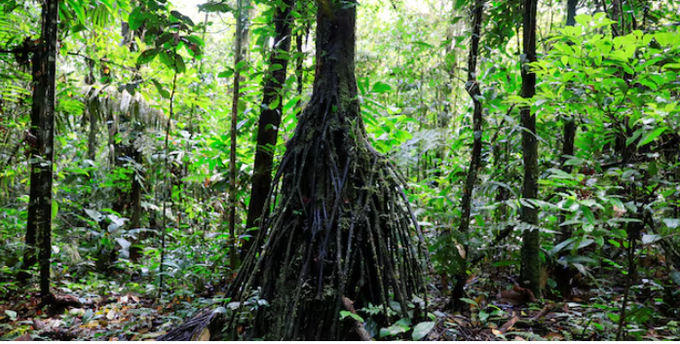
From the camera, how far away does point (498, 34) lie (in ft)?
11.8

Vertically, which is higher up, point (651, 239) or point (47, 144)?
point (47, 144)

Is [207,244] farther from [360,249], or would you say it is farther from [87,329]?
[360,249]

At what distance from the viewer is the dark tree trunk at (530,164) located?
2.73 m

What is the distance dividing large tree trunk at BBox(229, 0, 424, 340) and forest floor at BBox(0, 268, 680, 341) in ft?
0.97

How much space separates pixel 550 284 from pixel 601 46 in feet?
5.85

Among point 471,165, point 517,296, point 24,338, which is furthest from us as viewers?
point 517,296

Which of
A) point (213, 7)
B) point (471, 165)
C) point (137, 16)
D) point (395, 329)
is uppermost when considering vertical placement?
point (213, 7)

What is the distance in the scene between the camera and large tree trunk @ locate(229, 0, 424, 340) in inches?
86.6

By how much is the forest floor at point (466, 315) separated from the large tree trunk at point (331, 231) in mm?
295

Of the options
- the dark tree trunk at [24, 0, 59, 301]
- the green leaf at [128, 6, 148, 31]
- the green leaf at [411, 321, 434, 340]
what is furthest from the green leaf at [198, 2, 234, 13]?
the green leaf at [411, 321, 434, 340]

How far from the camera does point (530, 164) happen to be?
2.80 m

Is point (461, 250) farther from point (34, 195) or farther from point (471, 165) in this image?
point (34, 195)

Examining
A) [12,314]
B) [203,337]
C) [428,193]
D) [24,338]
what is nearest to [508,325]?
[428,193]

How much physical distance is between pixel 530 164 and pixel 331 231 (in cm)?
152
